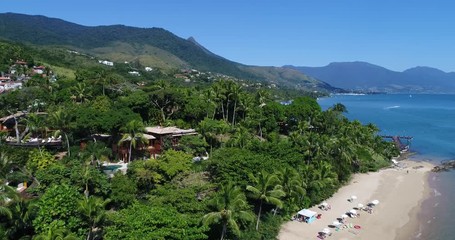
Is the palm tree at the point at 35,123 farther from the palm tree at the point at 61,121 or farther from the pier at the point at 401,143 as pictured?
the pier at the point at 401,143

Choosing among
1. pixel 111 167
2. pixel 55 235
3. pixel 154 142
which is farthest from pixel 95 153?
pixel 55 235

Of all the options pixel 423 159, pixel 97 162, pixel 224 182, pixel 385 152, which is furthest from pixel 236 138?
pixel 423 159

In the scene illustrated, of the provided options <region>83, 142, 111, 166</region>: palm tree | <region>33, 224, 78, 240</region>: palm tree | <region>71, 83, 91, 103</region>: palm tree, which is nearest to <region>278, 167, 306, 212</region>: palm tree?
<region>83, 142, 111, 166</region>: palm tree

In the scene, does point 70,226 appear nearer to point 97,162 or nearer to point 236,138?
point 97,162

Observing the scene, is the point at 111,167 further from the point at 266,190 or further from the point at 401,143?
the point at 401,143

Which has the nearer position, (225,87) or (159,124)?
(159,124)

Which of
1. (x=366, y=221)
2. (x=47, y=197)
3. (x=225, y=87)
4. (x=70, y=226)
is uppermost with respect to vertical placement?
(x=225, y=87)
